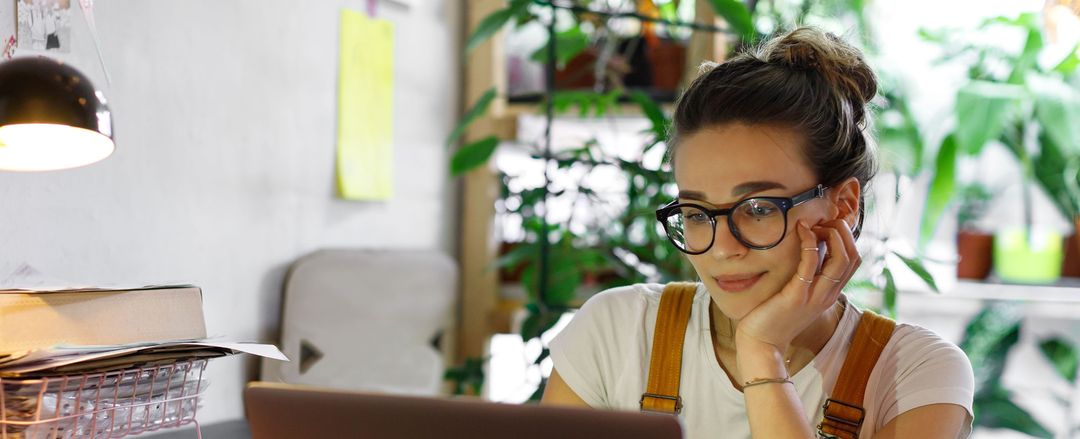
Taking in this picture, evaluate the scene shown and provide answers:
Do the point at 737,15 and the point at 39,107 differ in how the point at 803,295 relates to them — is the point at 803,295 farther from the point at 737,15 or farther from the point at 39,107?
the point at 39,107

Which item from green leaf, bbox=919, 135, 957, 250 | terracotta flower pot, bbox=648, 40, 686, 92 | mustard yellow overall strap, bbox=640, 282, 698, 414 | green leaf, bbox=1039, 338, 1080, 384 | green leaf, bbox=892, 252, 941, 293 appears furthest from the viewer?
green leaf, bbox=1039, 338, 1080, 384

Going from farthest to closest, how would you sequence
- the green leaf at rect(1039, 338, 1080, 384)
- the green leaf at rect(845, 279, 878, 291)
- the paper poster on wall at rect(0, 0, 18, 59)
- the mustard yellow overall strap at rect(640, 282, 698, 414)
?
the green leaf at rect(1039, 338, 1080, 384) < the green leaf at rect(845, 279, 878, 291) < the mustard yellow overall strap at rect(640, 282, 698, 414) < the paper poster on wall at rect(0, 0, 18, 59)

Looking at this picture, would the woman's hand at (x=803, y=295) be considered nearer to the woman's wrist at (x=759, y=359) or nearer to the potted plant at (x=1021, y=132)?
the woman's wrist at (x=759, y=359)

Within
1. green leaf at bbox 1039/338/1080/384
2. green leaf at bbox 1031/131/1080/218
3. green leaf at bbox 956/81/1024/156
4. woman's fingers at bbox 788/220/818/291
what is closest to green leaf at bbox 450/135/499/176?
woman's fingers at bbox 788/220/818/291

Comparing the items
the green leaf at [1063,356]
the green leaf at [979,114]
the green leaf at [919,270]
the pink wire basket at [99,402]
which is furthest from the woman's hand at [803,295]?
the green leaf at [1063,356]

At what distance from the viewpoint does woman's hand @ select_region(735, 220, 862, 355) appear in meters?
1.16

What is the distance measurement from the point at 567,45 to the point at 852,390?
1.04m

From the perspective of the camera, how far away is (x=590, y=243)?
2.02 meters

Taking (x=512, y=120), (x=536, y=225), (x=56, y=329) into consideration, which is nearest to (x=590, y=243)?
(x=536, y=225)

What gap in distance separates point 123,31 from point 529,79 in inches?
45.5

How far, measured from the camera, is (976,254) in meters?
2.64

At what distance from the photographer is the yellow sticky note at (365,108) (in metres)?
1.73

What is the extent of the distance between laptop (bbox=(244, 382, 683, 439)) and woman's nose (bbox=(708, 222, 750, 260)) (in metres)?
0.54

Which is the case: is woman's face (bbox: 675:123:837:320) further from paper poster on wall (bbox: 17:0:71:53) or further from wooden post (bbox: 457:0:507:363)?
wooden post (bbox: 457:0:507:363)
